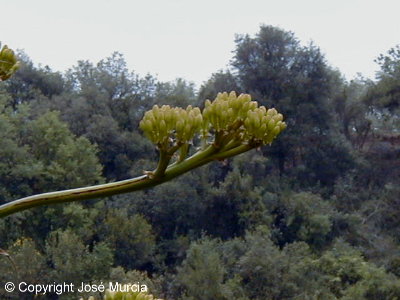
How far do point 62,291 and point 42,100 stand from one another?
888cm

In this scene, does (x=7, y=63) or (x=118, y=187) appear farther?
(x=7, y=63)

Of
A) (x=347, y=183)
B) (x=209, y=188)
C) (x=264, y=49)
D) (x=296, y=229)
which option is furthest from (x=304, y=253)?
(x=264, y=49)

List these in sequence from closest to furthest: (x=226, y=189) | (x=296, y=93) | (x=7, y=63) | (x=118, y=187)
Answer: (x=118, y=187)
(x=7, y=63)
(x=226, y=189)
(x=296, y=93)

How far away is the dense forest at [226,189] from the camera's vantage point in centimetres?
1553

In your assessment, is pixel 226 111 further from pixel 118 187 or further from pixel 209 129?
pixel 118 187

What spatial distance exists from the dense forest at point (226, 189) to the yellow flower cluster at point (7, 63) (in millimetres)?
13300

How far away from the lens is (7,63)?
1108mm

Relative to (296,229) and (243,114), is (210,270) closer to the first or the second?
(296,229)

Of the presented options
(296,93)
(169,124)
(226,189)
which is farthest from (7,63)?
(296,93)

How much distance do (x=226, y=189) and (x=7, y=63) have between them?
736 inches

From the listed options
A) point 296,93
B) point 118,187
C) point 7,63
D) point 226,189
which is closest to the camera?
point 118,187

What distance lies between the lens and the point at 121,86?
2381 cm

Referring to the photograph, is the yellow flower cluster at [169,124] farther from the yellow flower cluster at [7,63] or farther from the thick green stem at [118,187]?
the yellow flower cluster at [7,63]

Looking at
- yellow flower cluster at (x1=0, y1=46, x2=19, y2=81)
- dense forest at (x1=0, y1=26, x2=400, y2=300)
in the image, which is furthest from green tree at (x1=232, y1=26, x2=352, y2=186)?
yellow flower cluster at (x1=0, y1=46, x2=19, y2=81)
